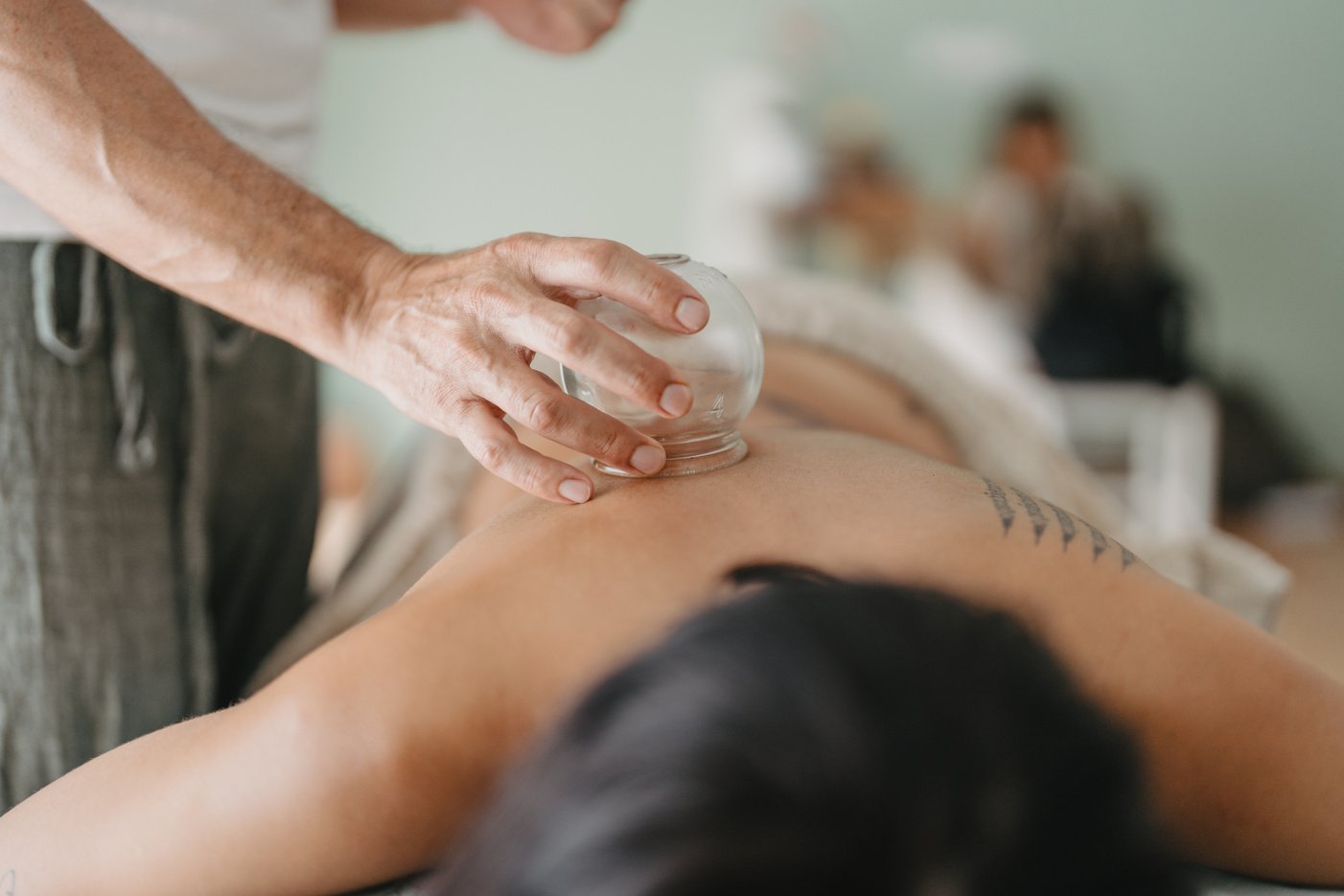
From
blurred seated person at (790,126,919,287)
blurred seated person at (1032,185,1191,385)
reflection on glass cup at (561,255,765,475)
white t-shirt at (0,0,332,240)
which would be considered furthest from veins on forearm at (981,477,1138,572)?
blurred seated person at (790,126,919,287)

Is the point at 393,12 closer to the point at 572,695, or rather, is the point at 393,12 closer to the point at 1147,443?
the point at 572,695

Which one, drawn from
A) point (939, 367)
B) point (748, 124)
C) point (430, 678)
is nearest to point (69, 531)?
point (430, 678)

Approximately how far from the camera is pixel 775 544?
64cm

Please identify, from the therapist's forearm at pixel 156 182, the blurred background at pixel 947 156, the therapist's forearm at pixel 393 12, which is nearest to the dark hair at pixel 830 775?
the therapist's forearm at pixel 156 182

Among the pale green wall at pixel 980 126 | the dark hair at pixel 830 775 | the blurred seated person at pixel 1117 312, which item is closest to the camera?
the dark hair at pixel 830 775

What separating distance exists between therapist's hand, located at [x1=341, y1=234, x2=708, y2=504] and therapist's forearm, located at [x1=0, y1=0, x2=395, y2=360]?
0.22 ft

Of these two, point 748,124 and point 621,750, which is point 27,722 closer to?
point 621,750

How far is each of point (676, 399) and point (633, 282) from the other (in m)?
0.08

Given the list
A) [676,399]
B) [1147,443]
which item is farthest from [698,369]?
[1147,443]

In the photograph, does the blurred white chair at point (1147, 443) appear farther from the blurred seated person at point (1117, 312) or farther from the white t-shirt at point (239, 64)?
the white t-shirt at point (239, 64)

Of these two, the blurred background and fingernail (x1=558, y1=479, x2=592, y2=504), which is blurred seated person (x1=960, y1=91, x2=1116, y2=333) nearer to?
the blurred background

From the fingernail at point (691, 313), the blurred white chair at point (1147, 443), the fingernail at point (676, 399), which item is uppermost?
the fingernail at point (691, 313)

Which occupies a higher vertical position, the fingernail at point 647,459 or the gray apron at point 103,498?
the fingernail at point 647,459

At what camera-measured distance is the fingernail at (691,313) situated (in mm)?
657
